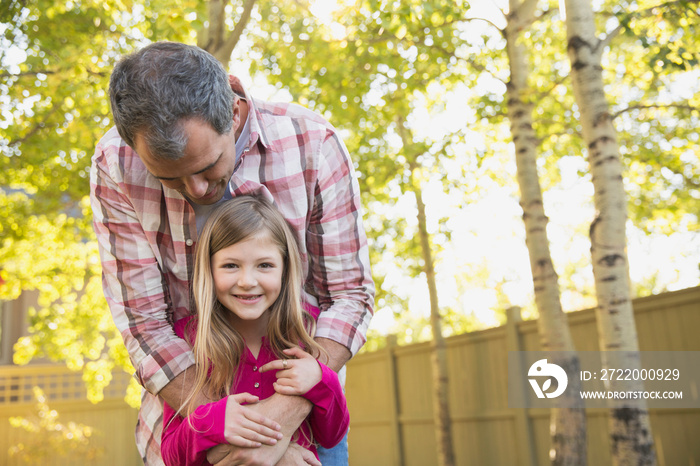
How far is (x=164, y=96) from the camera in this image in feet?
5.29

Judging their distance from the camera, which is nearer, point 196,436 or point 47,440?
point 196,436

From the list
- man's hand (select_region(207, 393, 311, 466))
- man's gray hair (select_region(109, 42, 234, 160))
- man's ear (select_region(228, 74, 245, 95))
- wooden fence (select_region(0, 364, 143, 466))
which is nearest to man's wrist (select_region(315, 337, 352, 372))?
man's hand (select_region(207, 393, 311, 466))

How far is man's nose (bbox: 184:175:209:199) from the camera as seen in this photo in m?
1.73

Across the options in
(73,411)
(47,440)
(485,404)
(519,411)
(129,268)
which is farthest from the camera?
(73,411)

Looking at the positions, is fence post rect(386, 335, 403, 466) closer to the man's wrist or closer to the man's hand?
the man's wrist

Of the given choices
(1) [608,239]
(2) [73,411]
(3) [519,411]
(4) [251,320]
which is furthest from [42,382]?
(4) [251,320]

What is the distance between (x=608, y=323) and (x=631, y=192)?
618 cm

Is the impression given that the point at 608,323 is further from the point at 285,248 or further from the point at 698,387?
the point at 285,248

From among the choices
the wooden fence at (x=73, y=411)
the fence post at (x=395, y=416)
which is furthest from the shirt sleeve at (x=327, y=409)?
the wooden fence at (x=73, y=411)

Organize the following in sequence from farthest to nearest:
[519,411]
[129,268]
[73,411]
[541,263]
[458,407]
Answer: [73,411]
[458,407]
[519,411]
[541,263]
[129,268]

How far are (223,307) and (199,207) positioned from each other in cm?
32

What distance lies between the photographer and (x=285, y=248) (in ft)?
6.86

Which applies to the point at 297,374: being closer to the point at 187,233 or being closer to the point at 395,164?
the point at 187,233

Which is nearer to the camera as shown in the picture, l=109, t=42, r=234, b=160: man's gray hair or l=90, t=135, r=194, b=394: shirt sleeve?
l=109, t=42, r=234, b=160: man's gray hair
